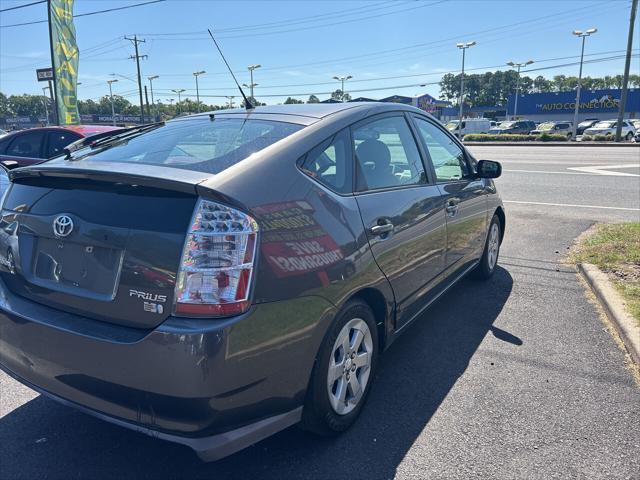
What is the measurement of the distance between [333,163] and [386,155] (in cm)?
72

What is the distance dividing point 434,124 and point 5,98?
140541mm

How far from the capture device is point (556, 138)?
3559 cm

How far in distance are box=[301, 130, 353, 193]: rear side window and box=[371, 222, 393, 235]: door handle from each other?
0.81ft

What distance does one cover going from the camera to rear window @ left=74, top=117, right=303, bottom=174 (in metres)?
2.36

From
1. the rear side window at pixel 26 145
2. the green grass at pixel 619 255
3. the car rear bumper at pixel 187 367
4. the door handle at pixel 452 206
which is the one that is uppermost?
the rear side window at pixel 26 145

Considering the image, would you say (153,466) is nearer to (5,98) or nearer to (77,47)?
(77,47)

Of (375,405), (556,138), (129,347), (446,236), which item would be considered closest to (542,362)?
(446,236)

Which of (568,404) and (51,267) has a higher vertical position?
(51,267)

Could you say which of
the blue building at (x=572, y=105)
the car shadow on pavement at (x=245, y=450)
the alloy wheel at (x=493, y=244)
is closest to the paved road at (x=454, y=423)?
the car shadow on pavement at (x=245, y=450)

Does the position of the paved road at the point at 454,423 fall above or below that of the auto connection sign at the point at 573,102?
below

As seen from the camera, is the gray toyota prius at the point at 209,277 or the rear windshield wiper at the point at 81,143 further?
the rear windshield wiper at the point at 81,143

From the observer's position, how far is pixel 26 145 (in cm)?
952

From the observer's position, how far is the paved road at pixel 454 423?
248 centimetres

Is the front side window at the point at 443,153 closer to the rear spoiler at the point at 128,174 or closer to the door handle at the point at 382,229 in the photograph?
the door handle at the point at 382,229
